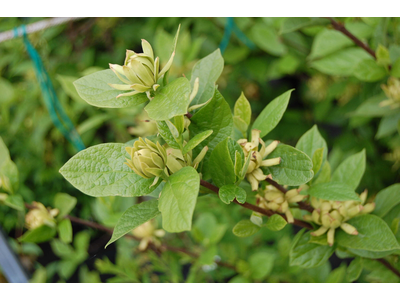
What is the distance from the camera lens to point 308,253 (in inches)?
21.2

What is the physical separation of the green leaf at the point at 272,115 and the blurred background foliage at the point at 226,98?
0.26 meters

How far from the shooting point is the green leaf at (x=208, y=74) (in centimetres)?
45

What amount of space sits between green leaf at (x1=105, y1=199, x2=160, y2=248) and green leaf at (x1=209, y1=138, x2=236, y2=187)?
0.08 m

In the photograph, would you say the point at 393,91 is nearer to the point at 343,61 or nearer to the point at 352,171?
the point at 343,61

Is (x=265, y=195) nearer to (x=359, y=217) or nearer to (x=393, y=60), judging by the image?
(x=359, y=217)

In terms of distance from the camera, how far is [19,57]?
Answer: 156 centimetres

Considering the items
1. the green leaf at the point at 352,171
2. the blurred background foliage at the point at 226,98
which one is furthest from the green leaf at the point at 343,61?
the green leaf at the point at 352,171

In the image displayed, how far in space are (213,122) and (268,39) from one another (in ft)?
2.79

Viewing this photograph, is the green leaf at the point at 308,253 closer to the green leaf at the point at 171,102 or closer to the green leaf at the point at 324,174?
the green leaf at the point at 324,174

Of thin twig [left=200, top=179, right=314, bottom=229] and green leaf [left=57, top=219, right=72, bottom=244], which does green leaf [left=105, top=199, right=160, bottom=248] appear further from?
green leaf [left=57, top=219, right=72, bottom=244]

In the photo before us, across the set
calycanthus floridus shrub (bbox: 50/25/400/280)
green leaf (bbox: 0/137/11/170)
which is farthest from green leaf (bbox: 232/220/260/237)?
green leaf (bbox: 0/137/11/170)

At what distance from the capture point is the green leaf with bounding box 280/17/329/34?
654 millimetres

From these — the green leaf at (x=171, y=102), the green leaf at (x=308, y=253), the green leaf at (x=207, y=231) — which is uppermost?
the green leaf at (x=171, y=102)

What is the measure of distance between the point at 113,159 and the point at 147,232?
45 cm
